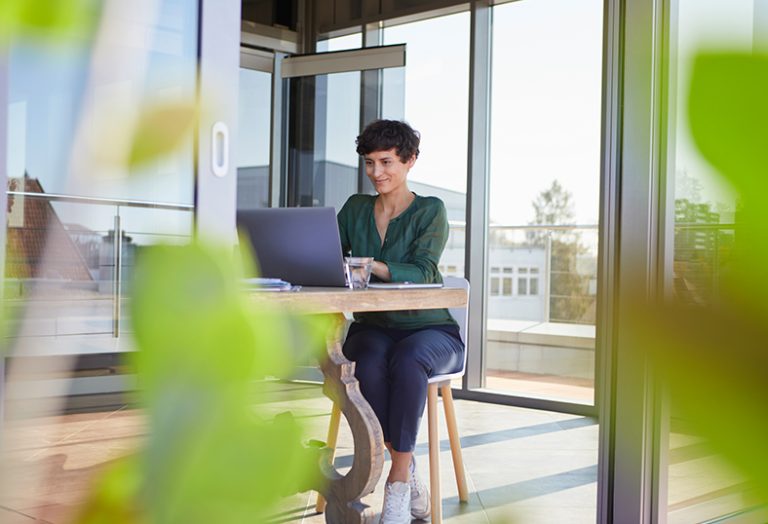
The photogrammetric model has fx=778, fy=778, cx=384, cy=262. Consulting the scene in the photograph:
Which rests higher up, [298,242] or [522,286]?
[298,242]

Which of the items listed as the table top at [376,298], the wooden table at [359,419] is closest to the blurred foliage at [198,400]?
the table top at [376,298]

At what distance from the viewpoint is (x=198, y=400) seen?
4.4 inches

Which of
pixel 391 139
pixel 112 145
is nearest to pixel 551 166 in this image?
pixel 391 139

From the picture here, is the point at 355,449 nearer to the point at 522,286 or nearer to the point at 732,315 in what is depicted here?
the point at 732,315

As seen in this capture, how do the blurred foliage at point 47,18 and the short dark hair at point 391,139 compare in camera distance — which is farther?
the short dark hair at point 391,139

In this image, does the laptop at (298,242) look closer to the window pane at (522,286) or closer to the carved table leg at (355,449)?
the carved table leg at (355,449)

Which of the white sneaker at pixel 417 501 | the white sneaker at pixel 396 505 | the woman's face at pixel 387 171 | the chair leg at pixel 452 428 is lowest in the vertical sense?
the white sneaker at pixel 417 501

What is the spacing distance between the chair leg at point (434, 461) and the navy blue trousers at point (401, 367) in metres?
0.04

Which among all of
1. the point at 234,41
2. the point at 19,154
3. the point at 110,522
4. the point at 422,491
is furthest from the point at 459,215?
the point at 110,522

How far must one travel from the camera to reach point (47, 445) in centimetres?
79

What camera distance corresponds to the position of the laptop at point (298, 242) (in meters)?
1.87

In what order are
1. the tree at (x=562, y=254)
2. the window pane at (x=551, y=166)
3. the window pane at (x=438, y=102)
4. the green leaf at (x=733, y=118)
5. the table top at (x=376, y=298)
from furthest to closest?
the tree at (x=562, y=254) < the window pane at (x=551, y=166) < the window pane at (x=438, y=102) < the table top at (x=376, y=298) < the green leaf at (x=733, y=118)

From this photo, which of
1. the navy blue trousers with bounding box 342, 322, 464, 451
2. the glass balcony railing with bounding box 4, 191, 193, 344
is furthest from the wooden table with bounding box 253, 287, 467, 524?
the glass balcony railing with bounding box 4, 191, 193, 344

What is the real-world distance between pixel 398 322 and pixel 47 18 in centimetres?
220
